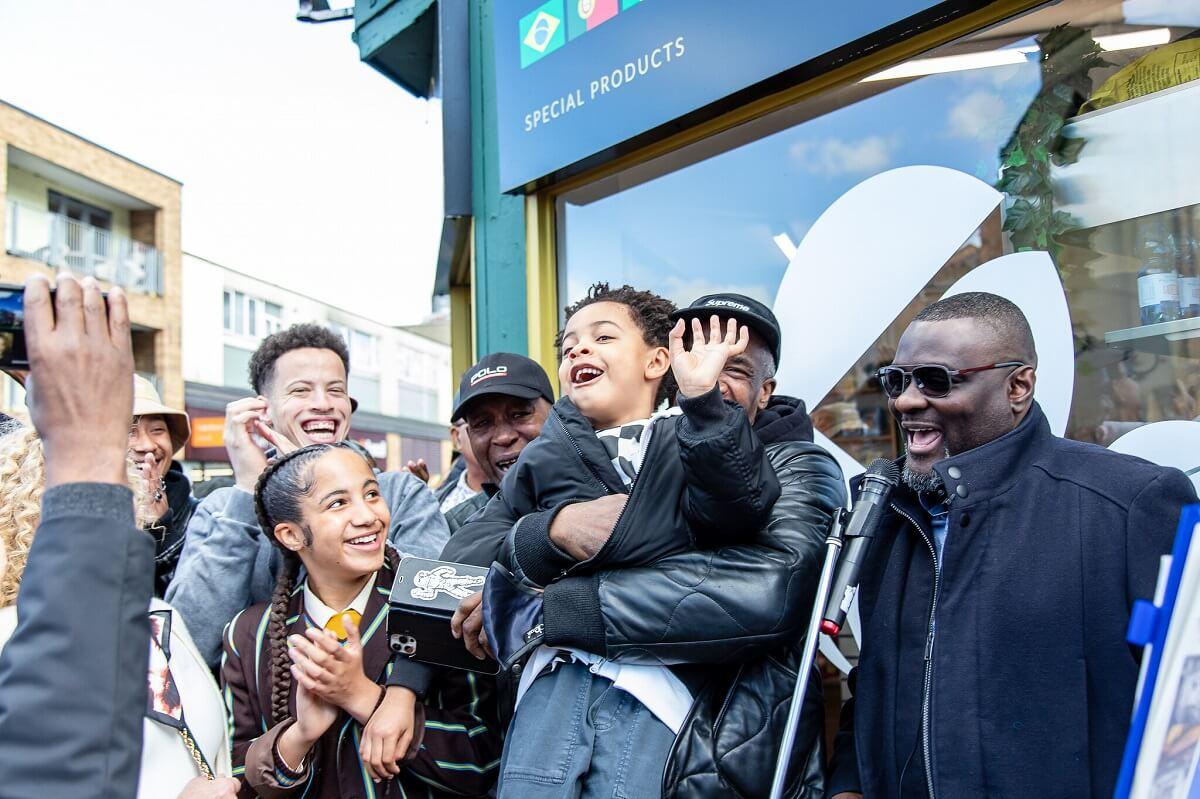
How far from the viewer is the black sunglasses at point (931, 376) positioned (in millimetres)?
2069

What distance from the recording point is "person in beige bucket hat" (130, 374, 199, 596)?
3326mm

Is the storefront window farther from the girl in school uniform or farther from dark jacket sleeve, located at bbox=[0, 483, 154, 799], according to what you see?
dark jacket sleeve, located at bbox=[0, 483, 154, 799]

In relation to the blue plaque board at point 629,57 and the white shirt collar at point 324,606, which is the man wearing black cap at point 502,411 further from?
the blue plaque board at point 629,57

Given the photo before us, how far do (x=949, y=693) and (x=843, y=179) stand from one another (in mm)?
2396

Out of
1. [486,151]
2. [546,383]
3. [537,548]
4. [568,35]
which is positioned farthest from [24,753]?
[486,151]

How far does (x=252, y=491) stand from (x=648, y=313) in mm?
1499

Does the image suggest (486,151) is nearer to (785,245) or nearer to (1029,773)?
(785,245)

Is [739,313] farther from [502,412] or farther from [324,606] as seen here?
[324,606]

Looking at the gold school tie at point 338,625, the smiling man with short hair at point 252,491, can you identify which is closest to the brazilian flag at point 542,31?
the smiling man with short hair at point 252,491

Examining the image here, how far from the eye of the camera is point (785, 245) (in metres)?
3.88

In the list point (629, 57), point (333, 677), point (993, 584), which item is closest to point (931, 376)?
point (993, 584)

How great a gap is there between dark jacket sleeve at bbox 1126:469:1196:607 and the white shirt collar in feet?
6.62

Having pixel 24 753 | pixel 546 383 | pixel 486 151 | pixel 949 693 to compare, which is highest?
pixel 486 151

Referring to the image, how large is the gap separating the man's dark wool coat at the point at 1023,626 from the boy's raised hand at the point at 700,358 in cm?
54
